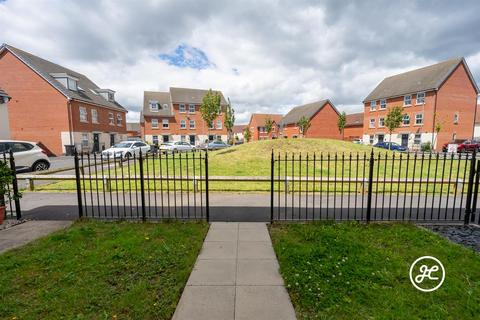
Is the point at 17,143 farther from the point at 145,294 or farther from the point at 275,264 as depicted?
the point at 275,264

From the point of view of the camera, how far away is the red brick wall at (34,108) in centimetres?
2589

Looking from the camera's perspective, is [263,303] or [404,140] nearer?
[263,303]

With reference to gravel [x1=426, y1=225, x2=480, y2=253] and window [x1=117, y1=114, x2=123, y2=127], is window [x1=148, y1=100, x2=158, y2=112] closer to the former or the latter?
window [x1=117, y1=114, x2=123, y2=127]

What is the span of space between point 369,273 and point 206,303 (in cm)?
248

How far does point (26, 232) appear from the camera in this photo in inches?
211

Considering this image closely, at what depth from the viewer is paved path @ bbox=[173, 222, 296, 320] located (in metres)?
2.92

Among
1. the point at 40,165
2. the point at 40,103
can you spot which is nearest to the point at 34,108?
the point at 40,103

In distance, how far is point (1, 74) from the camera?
2569 centimetres

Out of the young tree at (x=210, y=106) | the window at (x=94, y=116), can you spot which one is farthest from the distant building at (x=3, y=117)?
the young tree at (x=210, y=106)

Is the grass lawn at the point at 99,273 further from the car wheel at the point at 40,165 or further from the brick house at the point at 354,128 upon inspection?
the brick house at the point at 354,128

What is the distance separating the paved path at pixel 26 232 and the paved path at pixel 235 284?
368 centimetres

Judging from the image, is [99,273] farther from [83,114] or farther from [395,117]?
[395,117]

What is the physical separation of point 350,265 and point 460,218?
4409 mm

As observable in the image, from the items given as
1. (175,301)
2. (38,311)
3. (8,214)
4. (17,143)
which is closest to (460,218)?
(175,301)
